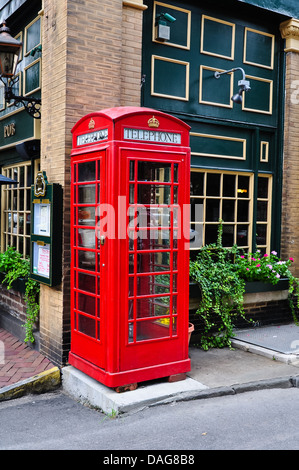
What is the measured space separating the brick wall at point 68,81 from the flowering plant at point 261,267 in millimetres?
3045

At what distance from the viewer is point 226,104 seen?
7789 millimetres

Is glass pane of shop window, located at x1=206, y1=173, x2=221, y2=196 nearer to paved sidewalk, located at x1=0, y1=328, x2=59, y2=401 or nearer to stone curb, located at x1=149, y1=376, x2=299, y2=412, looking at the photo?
stone curb, located at x1=149, y1=376, x2=299, y2=412

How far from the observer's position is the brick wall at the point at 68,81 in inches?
231

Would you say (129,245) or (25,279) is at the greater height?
(129,245)

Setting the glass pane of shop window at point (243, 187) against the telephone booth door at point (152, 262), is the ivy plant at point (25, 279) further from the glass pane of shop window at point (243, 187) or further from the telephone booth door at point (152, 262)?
the glass pane of shop window at point (243, 187)

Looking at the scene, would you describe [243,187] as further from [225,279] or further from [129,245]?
[129,245]

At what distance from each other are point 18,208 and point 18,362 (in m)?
3.06

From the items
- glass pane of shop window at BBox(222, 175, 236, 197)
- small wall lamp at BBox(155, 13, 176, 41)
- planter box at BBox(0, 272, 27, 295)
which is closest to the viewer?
small wall lamp at BBox(155, 13, 176, 41)

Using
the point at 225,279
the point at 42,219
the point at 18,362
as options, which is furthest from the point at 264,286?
the point at 18,362

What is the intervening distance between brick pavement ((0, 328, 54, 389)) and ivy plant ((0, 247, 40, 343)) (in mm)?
218

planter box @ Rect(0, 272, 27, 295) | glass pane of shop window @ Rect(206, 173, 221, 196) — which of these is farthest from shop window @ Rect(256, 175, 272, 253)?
planter box @ Rect(0, 272, 27, 295)

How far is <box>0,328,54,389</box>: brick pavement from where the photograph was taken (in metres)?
5.89

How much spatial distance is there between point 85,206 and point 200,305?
8.02 feet

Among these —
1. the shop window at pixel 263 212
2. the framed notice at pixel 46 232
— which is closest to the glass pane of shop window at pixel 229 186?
the shop window at pixel 263 212
